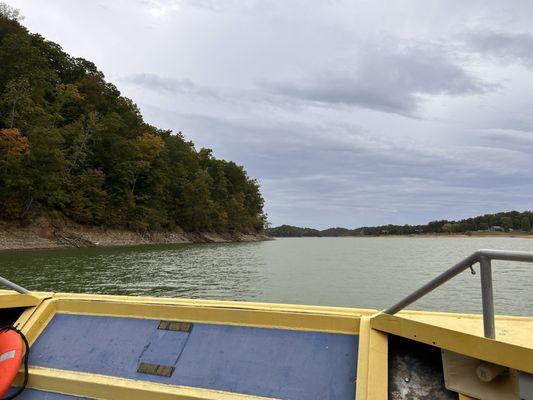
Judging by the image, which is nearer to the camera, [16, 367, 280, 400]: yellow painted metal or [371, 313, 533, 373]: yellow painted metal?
[371, 313, 533, 373]: yellow painted metal

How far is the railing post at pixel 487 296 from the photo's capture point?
195 cm

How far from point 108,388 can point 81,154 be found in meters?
49.6

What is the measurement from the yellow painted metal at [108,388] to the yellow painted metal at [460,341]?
878mm

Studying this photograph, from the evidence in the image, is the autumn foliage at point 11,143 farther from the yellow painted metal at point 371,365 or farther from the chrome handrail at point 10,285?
the yellow painted metal at point 371,365

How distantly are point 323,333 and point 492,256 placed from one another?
1183 mm

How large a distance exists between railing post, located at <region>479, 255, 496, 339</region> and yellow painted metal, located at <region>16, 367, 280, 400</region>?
4.15 ft

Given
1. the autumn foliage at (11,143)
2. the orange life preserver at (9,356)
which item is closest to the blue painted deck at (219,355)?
the orange life preserver at (9,356)

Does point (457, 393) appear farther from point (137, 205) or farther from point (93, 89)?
point (93, 89)

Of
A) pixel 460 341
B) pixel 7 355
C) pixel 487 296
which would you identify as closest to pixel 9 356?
pixel 7 355

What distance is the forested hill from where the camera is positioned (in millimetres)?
37375

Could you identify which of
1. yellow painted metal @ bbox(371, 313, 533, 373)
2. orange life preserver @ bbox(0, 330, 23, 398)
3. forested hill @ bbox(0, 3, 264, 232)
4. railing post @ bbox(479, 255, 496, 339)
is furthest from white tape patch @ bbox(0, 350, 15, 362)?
forested hill @ bbox(0, 3, 264, 232)

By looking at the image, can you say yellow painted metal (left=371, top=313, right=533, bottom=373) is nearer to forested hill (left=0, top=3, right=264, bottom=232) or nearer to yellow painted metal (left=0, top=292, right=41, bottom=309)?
yellow painted metal (left=0, top=292, right=41, bottom=309)

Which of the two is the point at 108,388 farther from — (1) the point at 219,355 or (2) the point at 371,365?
(2) the point at 371,365

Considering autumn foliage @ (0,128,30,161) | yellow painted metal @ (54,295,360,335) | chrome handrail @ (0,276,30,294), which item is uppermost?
autumn foliage @ (0,128,30,161)
